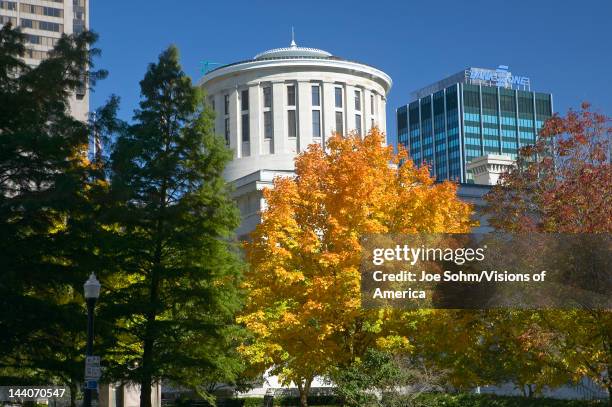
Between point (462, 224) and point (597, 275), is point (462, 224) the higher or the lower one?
the higher one

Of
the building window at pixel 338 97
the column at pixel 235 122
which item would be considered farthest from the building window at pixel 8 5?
the building window at pixel 338 97

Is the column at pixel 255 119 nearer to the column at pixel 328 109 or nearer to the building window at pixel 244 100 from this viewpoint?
the building window at pixel 244 100

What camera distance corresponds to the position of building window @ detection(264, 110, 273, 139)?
330 ft

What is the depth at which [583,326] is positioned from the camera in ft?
103

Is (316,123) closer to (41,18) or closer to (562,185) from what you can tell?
(41,18)

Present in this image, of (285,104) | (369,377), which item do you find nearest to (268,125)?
(285,104)

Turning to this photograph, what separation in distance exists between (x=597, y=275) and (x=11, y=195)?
19.9m

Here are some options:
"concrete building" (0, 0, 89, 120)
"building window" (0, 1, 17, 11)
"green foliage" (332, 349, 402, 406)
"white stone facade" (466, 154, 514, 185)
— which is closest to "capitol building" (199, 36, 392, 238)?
"white stone facade" (466, 154, 514, 185)

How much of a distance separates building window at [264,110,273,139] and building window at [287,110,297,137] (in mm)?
1879

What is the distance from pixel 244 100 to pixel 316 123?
8.46 meters

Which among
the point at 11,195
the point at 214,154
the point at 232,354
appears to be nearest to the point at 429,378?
the point at 232,354

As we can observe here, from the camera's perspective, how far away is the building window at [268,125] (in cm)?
10069

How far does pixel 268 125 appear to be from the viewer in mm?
101062

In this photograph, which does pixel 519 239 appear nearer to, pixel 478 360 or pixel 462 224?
pixel 478 360
